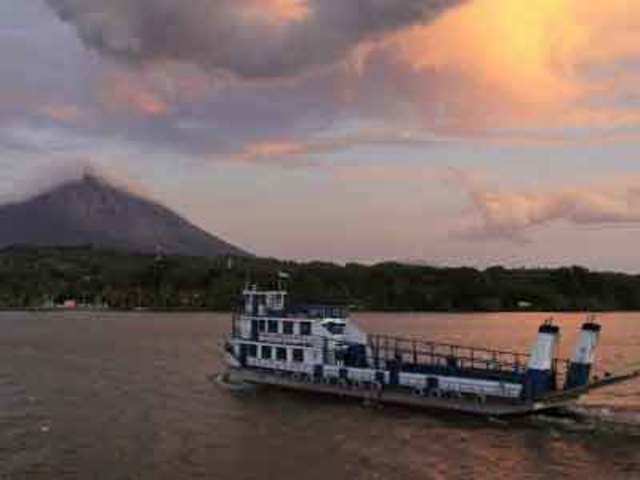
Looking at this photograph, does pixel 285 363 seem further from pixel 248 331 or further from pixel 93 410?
pixel 93 410

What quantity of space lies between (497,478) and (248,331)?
27.1m

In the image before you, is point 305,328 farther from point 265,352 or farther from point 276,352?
point 265,352

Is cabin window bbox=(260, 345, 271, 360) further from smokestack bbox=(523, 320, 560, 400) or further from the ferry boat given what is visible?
smokestack bbox=(523, 320, 560, 400)

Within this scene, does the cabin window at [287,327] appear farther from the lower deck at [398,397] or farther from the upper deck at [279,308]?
the lower deck at [398,397]

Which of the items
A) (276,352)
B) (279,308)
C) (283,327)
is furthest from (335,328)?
(279,308)

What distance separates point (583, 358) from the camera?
50469mm

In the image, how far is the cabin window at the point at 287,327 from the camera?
6047 cm

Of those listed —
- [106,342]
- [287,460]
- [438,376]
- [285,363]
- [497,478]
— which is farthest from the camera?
[106,342]

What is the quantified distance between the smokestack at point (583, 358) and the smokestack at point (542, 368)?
1.08 metres

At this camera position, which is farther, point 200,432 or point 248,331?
point 248,331

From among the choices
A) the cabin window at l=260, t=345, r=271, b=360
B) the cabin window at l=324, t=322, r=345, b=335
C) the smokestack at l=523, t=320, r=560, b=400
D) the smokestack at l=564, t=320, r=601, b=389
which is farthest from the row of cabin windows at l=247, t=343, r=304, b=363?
the smokestack at l=564, t=320, r=601, b=389

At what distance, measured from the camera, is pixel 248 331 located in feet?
206

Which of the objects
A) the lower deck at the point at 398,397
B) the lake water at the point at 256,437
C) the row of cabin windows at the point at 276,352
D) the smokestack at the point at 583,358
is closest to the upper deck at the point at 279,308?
Answer: the row of cabin windows at the point at 276,352

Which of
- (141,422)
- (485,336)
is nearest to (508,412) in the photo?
(141,422)
